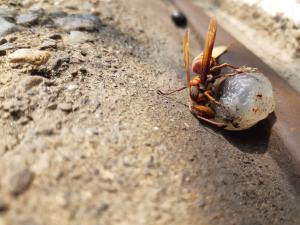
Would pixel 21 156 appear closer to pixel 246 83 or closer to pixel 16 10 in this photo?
pixel 246 83

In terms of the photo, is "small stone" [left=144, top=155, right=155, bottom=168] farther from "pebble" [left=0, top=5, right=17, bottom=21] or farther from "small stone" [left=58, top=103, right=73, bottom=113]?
"pebble" [left=0, top=5, right=17, bottom=21]

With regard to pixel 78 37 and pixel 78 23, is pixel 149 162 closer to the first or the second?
pixel 78 37

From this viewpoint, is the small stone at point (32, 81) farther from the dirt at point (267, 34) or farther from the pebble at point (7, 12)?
the dirt at point (267, 34)

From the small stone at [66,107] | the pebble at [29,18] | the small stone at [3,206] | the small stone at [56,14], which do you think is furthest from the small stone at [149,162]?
the small stone at [56,14]

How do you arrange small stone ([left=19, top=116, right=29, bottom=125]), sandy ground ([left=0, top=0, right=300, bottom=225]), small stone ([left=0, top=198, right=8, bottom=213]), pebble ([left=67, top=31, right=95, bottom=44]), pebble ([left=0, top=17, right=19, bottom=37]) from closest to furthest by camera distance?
small stone ([left=0, top=198, right=8, bottom=213]) → sandy ground ([left=0, top=0, right=300, bottom=225]) → small stone ([left=19, top=116, right=29, bottom=125]) → pebble ([left=0, top=17, right=19, bottom=37]) → pebble ([left=67, top=31, right=95, bottom=44])

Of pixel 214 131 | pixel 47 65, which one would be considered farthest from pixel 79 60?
pixel 214 131

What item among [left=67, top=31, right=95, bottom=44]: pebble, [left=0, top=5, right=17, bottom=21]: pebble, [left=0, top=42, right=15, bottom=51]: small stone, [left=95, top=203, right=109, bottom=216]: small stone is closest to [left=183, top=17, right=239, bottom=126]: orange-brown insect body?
[left=67, top=31, right=95, bottom=44]: pebble
